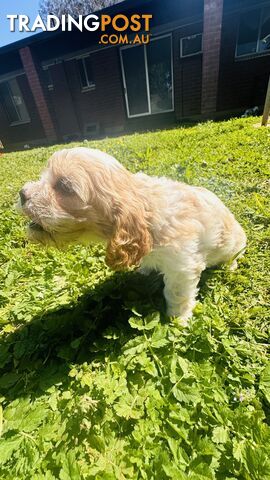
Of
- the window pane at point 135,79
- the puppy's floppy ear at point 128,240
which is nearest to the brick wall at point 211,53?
the window pane at point 135,79

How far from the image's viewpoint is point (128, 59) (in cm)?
1409

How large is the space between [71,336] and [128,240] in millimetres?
1165

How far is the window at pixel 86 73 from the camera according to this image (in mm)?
15153

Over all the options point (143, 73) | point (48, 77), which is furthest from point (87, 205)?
point (48, 77)

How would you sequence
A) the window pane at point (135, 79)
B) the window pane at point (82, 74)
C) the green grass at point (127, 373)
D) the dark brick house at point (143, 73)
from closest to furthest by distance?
1. the green grass at point (127, 373)
2. the dark brick house at point (143, 73)
3. the window pane at point (135, 79)
4. the window pane at point (82, 74)

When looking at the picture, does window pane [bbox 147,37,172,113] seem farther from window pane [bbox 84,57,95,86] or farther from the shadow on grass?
the shadow on grass

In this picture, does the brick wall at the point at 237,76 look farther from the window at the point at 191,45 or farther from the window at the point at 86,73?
the window at the point at 86,73

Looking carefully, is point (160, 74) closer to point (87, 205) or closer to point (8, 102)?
point (8, 102)

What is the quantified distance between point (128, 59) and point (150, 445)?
16.4m

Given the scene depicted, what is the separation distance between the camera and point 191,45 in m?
12.2

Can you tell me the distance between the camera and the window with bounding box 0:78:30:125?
1823cm

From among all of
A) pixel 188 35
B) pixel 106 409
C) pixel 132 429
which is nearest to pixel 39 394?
pixel 106 409

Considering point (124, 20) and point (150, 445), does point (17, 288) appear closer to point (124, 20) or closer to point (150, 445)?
point (150, 445)

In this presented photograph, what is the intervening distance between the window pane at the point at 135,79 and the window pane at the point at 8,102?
29.9 feet
